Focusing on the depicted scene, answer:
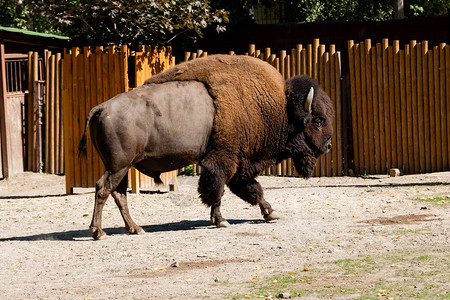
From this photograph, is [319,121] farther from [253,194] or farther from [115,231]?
[115,231]

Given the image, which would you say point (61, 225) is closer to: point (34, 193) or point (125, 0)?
point (34, 193)

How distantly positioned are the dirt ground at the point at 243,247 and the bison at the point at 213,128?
0.64 metres

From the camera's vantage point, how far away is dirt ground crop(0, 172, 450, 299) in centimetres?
628

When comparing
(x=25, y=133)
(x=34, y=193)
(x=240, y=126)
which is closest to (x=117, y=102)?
(x=240, y=126)

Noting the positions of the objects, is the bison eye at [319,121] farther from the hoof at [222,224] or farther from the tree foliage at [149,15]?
the tree foliage at [149,15]

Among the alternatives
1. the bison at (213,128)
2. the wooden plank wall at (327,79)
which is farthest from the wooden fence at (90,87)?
the bison at (213,128)

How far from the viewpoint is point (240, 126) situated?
379 inches

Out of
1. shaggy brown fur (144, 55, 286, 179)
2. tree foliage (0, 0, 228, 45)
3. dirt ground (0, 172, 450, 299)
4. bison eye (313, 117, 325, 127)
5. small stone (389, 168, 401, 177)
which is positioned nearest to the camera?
dirt ground (0, 172, 450, 299)

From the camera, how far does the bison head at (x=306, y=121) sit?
9953mm

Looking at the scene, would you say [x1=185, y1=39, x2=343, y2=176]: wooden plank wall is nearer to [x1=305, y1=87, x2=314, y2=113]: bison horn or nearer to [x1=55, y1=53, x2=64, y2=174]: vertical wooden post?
[x1=55, y1=53, x2=64, y2=174]: vertical wooden post

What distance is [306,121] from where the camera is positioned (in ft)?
32.7

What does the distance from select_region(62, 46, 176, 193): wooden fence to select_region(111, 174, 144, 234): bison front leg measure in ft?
11.8

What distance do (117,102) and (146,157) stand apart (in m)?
0.76

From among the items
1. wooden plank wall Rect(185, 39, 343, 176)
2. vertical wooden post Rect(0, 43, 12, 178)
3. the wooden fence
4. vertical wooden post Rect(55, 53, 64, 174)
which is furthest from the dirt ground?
vertical wooden post Rect(0, 43, 12, 178)
